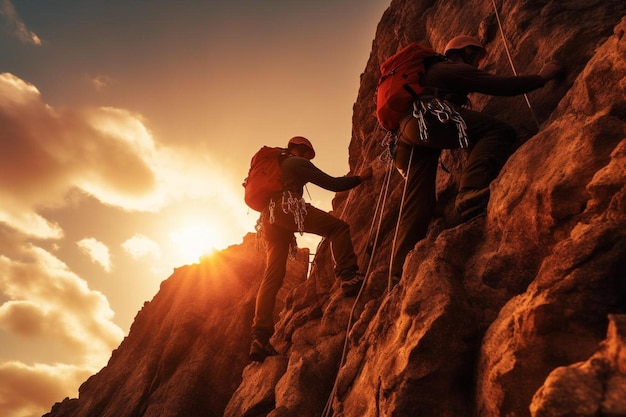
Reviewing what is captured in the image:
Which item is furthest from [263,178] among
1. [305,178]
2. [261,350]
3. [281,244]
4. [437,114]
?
[437,114]

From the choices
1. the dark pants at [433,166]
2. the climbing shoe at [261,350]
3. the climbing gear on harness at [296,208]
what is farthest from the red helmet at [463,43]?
the climbing shoe at [261,350]

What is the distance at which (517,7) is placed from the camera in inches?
258

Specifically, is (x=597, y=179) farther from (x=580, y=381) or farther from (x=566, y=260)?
(x=580, y=381)

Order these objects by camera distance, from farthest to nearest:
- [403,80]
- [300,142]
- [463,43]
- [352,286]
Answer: [300,142], [352,286], [463,43], [403,80]

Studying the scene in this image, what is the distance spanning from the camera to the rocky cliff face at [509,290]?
236 centimetres

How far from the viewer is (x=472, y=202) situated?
4449 millimetres

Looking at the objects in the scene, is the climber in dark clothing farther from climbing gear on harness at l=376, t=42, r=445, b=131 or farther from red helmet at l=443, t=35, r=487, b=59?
climbing gear on harness at l=376, t=42, r=445, b=131

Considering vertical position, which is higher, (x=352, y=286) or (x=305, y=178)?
(x=305, y=178)

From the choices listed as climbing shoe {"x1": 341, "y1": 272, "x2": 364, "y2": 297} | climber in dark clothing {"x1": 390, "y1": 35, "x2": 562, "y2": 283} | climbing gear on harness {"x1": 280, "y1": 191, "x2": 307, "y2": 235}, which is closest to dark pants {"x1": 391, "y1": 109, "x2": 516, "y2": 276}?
climber in dark clothing {"x1": 390, "y1": 35, "x2": 562, "y2": 283}

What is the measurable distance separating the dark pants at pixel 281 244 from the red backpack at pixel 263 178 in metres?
0.42

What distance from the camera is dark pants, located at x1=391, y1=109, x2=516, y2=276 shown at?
15.3 feet

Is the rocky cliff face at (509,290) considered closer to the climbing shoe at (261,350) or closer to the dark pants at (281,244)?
the climbing shoe at (261,350)

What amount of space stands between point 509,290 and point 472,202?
137cm

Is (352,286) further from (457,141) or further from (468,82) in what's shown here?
(468,82)
